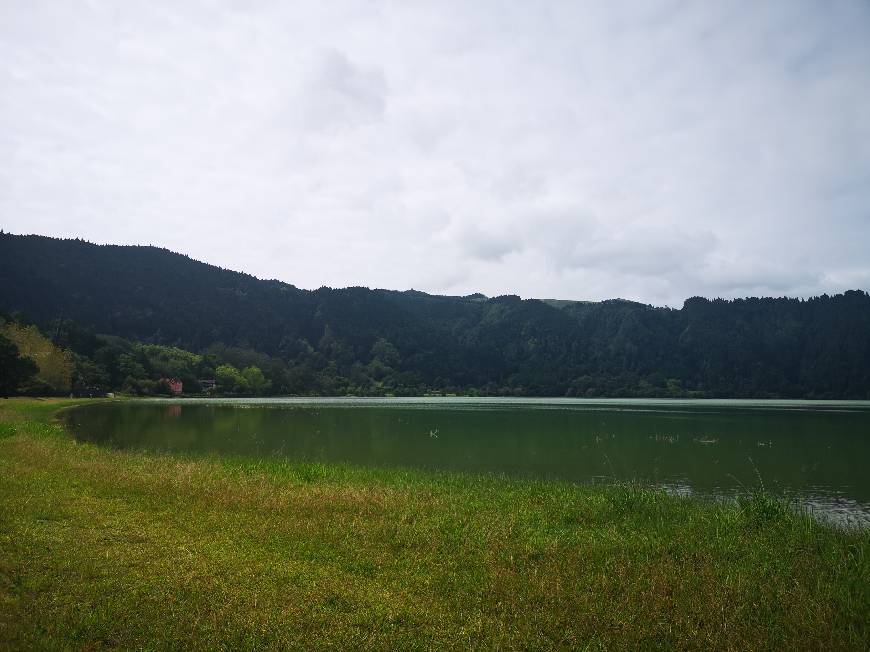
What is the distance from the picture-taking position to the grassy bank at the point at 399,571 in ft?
23.0

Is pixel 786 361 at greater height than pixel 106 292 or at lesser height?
lesser

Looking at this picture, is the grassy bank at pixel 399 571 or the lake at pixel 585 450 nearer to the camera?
the grassy bank at pixel 399 571

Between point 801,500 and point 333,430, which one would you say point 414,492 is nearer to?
point 801,500

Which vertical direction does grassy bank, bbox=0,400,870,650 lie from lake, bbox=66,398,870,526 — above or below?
above

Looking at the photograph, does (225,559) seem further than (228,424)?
No

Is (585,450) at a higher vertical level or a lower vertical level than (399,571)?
lower

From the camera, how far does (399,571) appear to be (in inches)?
367

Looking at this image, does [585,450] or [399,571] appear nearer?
[399,571]

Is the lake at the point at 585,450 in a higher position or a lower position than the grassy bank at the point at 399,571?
lower

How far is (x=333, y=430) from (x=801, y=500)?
33176mm

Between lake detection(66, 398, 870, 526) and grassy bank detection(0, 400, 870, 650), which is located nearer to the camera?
grassy bank detection(0, 400, 870, 650)

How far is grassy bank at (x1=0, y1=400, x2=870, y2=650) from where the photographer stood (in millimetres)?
7023

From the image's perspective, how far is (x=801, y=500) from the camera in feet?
70.1

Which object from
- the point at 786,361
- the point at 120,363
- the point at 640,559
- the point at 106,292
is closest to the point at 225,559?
the point at 640,559
